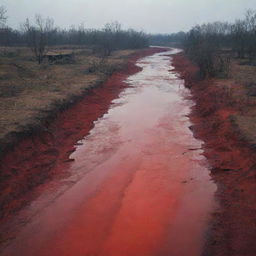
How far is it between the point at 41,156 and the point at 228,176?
641 cm

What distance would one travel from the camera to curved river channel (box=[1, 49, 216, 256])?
661cm

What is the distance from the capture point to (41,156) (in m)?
10.9

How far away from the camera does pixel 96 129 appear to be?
14.2 m

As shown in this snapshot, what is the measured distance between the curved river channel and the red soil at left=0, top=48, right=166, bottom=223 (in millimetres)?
496

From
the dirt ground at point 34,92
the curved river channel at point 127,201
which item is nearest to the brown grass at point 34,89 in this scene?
the dirt ground at point 34,92

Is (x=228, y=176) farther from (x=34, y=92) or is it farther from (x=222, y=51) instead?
(x=222, y=51)

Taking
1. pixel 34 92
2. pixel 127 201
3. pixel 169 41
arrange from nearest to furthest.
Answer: pixel 127 201 < pixel 34 92 < pixel 169 41

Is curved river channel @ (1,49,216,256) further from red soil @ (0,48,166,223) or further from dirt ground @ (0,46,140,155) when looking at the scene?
dirt ground @ (0,46,140,155)

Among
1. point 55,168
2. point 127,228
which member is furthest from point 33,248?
point 55,168

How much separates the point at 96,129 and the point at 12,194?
631 cm

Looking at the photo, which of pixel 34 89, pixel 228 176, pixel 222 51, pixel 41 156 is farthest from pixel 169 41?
pixel 228 176

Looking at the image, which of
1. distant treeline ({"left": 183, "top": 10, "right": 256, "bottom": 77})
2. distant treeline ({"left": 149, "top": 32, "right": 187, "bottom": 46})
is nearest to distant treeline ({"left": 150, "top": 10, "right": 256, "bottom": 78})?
distant treeline ({"left": 183, "top": 10, "right": 256, "bottom": 77})

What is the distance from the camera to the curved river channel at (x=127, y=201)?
6605 millimetres

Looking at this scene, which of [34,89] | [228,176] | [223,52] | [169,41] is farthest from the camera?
[169,41]
